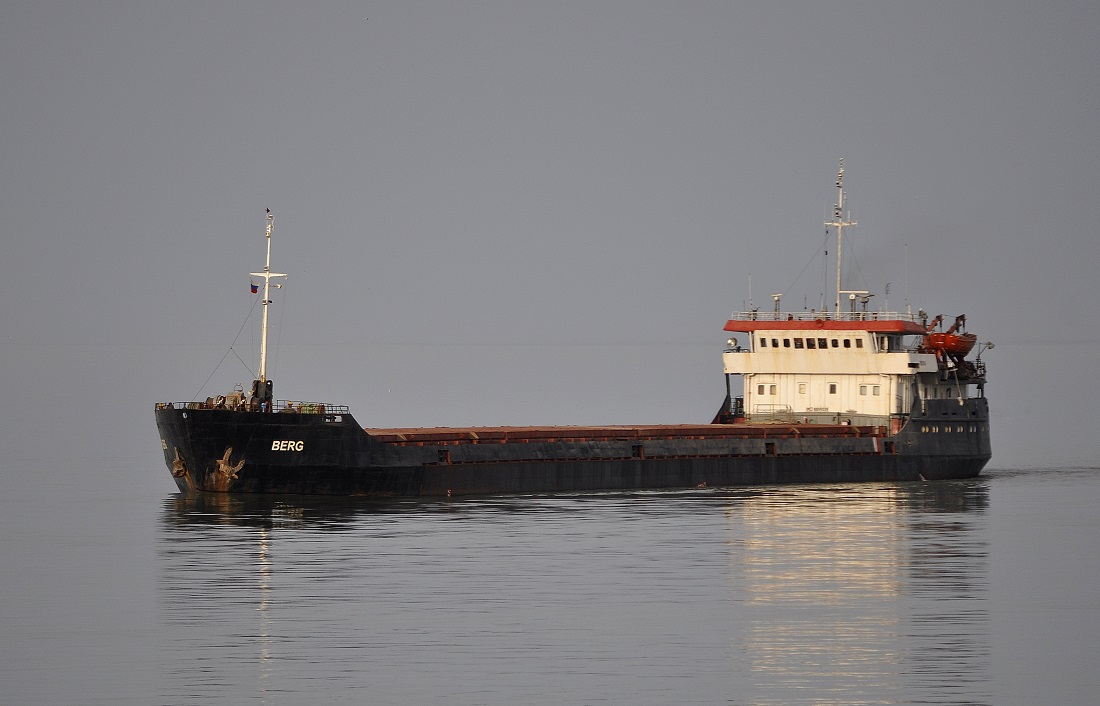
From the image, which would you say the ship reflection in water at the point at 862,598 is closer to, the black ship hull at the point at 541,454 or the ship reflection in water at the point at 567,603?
the ship reflection in water at the point at 567,603

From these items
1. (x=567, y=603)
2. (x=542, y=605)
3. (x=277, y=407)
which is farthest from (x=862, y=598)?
(x=277, y=407)

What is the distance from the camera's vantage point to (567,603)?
32312 millimetres

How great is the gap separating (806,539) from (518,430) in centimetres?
1644

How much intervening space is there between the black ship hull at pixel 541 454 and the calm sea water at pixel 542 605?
4.69ft

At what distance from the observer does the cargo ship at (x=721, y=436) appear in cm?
4903

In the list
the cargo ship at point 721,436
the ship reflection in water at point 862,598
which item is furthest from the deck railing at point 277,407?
the ship reflection in water at point 862,598

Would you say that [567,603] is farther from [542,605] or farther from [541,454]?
[541,454]

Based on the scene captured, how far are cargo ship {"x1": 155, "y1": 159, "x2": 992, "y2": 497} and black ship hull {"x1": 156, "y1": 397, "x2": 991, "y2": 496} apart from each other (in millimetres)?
49

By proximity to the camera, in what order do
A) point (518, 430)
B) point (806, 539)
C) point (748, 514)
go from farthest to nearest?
1. point (518, 430)
2. point (748, 514)
3. point (806, 539)

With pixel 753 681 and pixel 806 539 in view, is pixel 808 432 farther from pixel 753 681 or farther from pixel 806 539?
pixel 753 681

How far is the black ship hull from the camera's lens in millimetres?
48719

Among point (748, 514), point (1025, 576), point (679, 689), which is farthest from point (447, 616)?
point (748, 514)

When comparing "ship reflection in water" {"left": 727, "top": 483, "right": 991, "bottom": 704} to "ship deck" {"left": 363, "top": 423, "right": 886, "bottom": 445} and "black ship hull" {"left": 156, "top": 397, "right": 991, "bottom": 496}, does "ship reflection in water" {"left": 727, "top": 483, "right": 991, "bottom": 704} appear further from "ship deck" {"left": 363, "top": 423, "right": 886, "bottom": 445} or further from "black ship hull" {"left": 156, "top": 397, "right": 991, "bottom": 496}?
"ship deck" {"left": 363, "top": 423, "right": 886, "bottom": 445}

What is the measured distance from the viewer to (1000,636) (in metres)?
29.3
